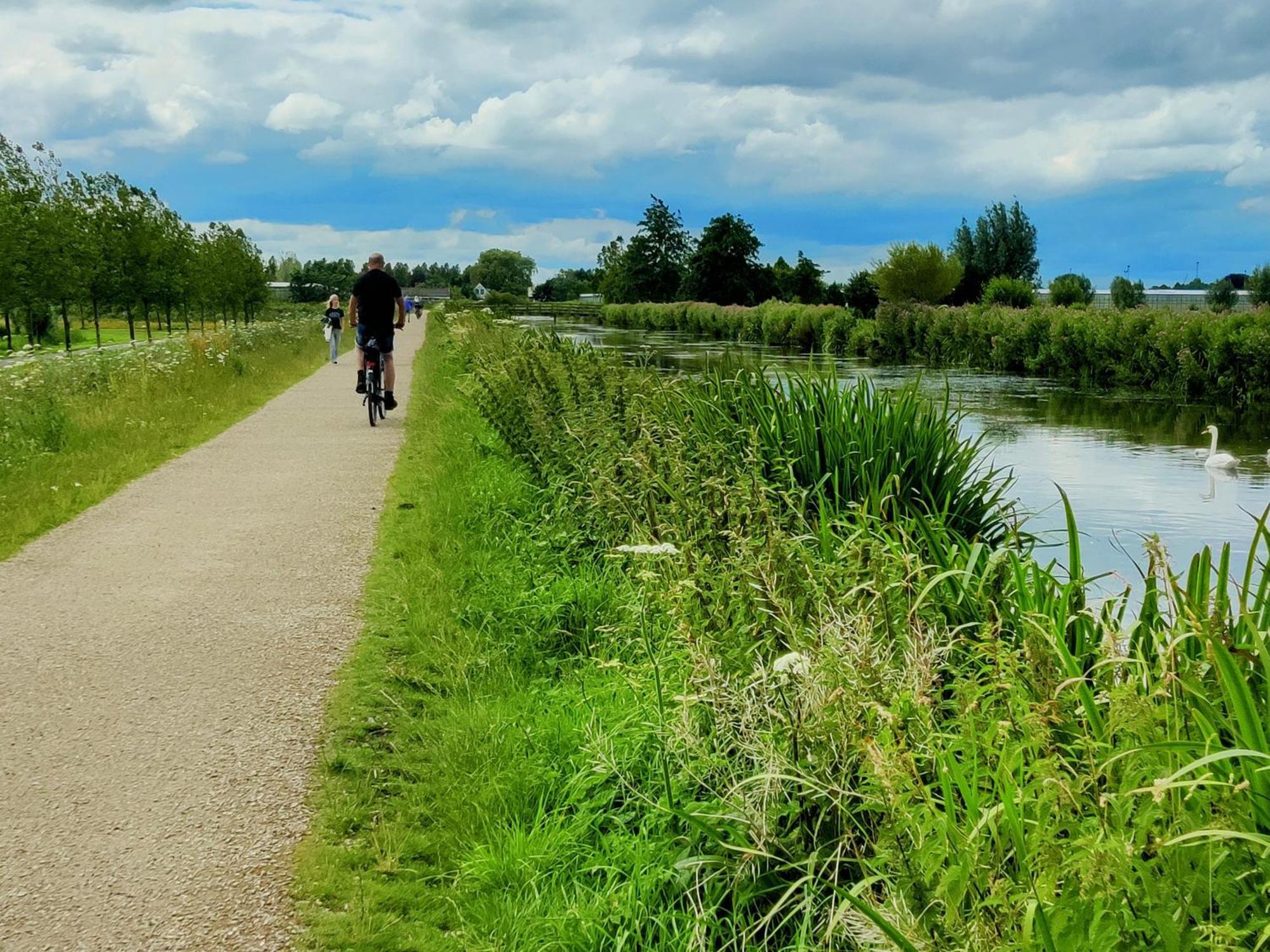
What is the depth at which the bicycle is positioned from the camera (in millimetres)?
14539

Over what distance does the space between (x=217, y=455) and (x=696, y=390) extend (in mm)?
5704

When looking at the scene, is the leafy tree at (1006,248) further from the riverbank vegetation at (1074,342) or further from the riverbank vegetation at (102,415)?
the riverbank vegetation at (102,415)

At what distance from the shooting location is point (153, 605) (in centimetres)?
623

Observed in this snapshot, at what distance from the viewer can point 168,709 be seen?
4.71m

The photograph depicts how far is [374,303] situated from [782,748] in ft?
41.2

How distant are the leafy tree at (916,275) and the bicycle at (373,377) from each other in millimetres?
45023

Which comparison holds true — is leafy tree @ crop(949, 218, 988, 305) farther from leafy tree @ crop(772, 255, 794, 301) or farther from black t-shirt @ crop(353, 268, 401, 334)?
black t-shirt @ crop(353, 268, 401, 334)

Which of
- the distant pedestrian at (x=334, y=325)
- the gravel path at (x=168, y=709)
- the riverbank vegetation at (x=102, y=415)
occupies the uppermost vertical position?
the distant pedestrian at (x=334, y=325)

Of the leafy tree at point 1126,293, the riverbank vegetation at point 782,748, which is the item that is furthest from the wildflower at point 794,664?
the leafy tree at point 1126,293

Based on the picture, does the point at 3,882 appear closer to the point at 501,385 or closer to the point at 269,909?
the point at 269,909

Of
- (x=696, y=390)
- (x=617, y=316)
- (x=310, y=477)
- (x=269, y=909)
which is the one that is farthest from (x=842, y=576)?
(x=617, y=316)

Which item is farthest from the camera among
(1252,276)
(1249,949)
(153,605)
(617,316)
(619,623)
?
(617,316)

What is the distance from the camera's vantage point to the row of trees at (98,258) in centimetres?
3270

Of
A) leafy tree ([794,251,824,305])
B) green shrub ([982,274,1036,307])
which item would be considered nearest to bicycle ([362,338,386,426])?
green shrub ([982,274,1036,307])
